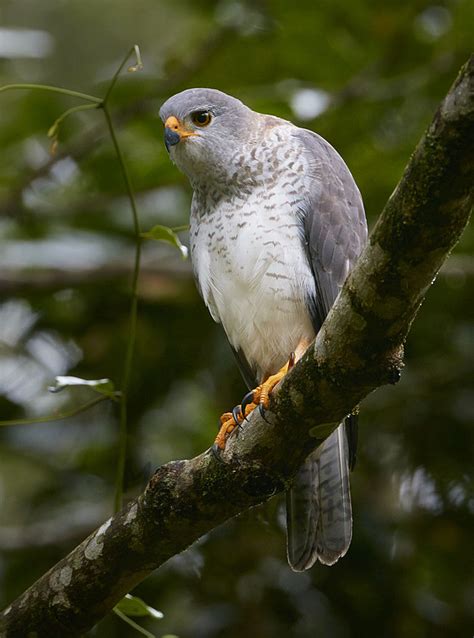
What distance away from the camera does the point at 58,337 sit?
16.1 ft

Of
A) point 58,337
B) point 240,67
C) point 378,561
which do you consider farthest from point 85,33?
point 378,561

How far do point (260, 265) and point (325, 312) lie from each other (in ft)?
0.92

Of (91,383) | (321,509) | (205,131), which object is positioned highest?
(205,131)

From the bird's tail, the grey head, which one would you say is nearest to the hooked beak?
the grey head

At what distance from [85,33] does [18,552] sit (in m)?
3.97

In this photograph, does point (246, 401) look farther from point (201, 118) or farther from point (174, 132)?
point (201, 118)

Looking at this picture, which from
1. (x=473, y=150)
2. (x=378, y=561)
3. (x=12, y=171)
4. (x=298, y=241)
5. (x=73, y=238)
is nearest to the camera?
(x=473, y=150)

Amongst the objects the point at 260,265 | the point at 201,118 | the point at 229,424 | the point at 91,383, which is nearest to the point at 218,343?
the point at 201,118

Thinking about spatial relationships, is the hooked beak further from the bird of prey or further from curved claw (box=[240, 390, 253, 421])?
curved claw (box=[240, 390, 253, 421])

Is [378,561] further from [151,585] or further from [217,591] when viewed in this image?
[151,585]

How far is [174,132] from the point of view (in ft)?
12.2

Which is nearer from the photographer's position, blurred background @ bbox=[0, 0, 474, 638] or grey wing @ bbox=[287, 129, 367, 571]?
grey wing @ bbox=[287, 129, 367, 571]

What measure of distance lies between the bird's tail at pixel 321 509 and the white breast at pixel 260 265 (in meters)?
0.41

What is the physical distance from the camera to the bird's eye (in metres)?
3.84
